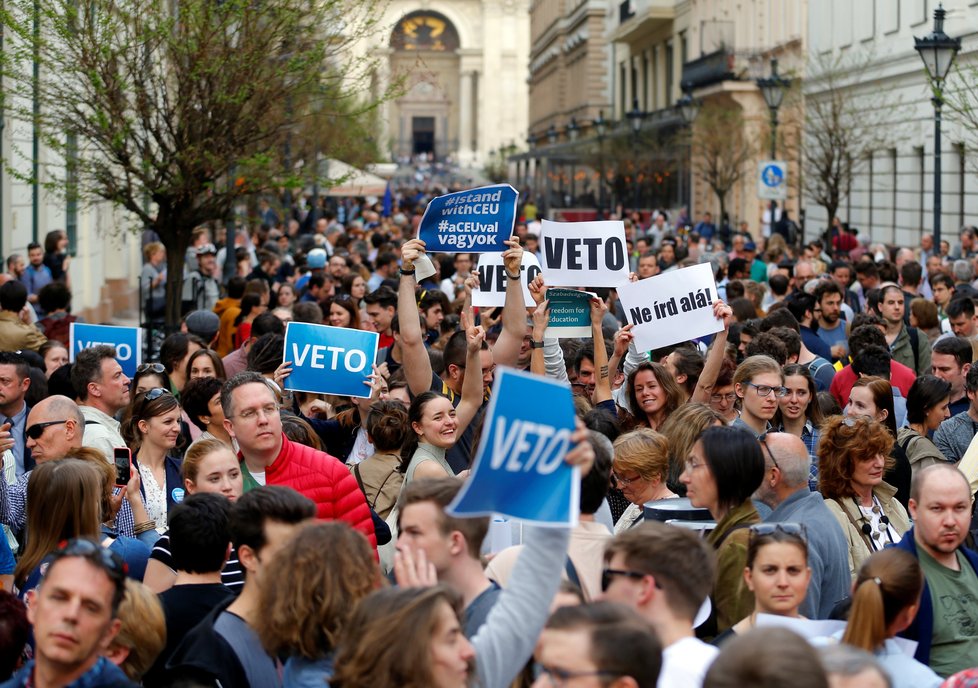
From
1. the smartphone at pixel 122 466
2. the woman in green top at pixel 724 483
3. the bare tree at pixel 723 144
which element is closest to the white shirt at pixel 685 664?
the woman in green top at pixel 724 483

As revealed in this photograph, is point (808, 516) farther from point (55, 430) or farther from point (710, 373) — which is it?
point (55, 430)

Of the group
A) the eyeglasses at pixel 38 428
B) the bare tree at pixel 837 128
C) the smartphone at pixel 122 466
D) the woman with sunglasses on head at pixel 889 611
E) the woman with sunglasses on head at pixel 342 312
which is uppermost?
the bare tree at pixel 837 128

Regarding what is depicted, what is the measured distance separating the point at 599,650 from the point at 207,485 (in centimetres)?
305

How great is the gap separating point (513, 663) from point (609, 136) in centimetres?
5001

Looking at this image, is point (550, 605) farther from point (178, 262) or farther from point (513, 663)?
point (178, 262)

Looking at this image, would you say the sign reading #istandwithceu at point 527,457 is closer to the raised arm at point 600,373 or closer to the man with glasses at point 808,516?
the man with glasses at point 808,516

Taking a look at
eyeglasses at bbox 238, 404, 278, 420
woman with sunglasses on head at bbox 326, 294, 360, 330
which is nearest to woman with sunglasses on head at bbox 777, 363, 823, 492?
eyeglasses at bbox 238, 404, 278, 420

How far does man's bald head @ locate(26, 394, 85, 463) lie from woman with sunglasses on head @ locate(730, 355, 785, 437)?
3.42m

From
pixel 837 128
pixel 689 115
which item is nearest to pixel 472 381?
pixel 837 128

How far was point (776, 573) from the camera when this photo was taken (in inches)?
211

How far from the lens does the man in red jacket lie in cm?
694

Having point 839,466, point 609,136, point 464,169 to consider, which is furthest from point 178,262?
point 464,169

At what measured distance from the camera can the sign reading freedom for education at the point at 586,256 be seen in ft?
37.0

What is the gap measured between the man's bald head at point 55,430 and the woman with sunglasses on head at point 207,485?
36.6 inches
